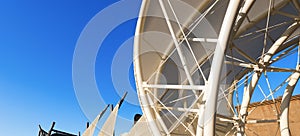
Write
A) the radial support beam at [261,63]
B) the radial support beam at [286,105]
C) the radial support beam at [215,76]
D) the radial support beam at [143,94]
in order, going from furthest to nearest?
the radial support beam at [286,105]
the radial support beam at [261,63]
the radial support beam at [143,94]
the radial support beam at [215,76]

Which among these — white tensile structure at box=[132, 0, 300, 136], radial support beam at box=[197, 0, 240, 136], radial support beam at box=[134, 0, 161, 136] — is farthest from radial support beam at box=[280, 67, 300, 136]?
radial support beam at box=[197, 0, 240, 136]

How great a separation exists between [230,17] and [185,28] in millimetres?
4173

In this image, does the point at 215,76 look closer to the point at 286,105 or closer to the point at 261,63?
the point at 261,63

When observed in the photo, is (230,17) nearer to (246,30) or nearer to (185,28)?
(185,28)

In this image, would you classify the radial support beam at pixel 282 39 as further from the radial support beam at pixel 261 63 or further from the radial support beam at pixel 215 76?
the radial support beam at pixel 215 76

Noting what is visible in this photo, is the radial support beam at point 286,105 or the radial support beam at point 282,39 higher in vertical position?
the radial support beam at point 282,39

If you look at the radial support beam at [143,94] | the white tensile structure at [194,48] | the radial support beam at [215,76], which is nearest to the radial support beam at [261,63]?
the white tensile structure at [194,48]

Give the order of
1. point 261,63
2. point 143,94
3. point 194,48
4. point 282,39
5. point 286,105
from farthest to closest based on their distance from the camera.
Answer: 1. point 194,48
2. point 286,105
3. point 282,39
4. point 143,94
5. point 261,63

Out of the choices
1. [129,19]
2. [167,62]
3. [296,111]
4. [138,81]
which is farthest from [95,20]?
[296,111]

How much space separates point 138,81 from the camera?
317 inches

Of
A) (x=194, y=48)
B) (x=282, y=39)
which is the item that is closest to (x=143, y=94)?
(x=194, y=48)

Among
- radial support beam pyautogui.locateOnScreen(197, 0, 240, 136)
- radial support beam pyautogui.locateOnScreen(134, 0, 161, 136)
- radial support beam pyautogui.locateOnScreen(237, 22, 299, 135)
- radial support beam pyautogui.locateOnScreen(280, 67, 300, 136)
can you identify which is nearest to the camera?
radial support beam pyautogui.locateOnScreen(197, 0, 240, 136)

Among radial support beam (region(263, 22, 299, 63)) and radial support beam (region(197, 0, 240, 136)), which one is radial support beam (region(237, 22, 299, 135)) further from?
radial support beam (region(197, 0, 240, 136))

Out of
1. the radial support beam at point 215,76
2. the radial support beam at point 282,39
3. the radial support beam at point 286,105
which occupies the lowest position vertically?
the radial support beam at point 215,76
